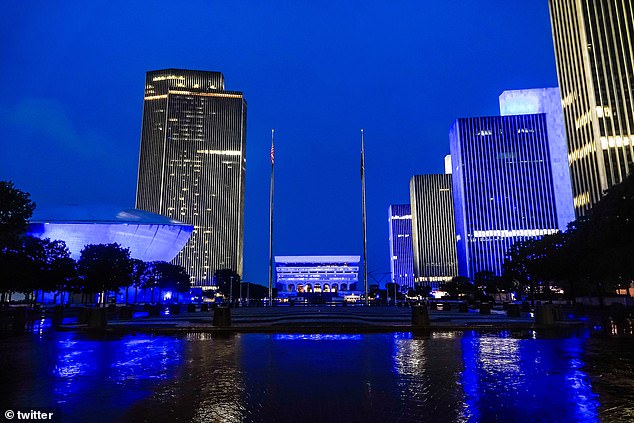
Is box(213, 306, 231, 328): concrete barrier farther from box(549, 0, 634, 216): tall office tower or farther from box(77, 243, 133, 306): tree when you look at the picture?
box(549, 0, 634, 216): tall office tower

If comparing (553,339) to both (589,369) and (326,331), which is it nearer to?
(589,369)

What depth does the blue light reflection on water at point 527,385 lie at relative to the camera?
7.54 meters

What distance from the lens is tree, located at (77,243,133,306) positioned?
66644 mm

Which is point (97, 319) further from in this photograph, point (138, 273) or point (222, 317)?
point (138, 273)

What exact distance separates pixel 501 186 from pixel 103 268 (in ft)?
500

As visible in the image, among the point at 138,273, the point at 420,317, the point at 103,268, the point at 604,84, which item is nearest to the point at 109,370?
the point at 420,317

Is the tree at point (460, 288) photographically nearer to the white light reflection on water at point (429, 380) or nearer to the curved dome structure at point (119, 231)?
the curved dome structure at point (119, 231)

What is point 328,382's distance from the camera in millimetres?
10375

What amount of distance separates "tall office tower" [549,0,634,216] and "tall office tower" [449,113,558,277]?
214 feet

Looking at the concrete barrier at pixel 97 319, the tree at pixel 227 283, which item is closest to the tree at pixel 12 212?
the concrete barrier at pixel 97 319

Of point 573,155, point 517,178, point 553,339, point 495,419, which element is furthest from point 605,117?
point 495,419

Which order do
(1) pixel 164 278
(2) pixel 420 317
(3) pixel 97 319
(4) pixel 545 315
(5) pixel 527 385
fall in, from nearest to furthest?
1. (5) pixel 527 385
2. (2) pixel 420 317
3. (3) pixel 97 319
4. (4) pixel 545 315
5. (1) pixel 164 278

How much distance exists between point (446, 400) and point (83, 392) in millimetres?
7278

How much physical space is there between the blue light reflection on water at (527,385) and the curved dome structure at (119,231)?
11971cm
